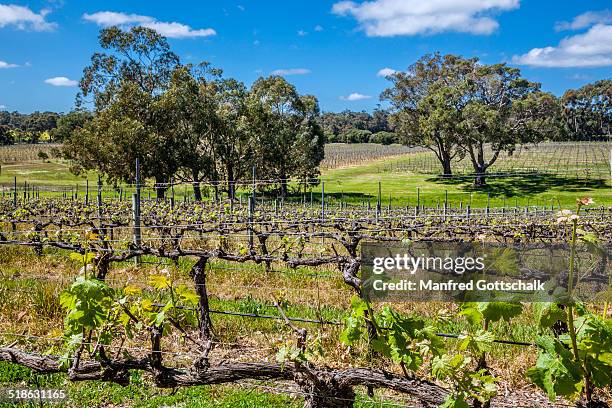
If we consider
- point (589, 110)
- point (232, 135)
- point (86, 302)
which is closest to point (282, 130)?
point (232, 135)

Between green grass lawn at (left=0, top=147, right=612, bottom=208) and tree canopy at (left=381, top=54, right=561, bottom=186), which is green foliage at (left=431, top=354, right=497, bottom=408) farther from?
tree canopy at (left=381, top=54, right=561, bottom=186)

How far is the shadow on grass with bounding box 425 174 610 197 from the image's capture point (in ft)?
129

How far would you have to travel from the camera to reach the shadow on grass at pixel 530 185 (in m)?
39.4

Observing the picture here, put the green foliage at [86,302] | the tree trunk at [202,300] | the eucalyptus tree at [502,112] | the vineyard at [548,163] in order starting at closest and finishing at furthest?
the green foliage at [86,302] < the tree trunk at [202,300] < the eucalyptus tree at [502,112] < the vineyard at [548,163]

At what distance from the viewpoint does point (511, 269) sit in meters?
2.85

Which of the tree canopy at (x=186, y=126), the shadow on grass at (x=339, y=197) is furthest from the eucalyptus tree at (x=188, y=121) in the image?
the shadow on grass at (x=339, y=197)

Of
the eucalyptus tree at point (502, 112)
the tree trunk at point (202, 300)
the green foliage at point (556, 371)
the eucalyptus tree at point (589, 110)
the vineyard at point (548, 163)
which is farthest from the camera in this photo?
the eucalyptus tree at point (589, 110)

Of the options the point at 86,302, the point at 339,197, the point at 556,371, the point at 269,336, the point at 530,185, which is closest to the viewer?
the point at 556,371

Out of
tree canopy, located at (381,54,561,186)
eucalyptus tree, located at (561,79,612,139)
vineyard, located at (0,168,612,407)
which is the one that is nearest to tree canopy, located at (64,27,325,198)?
tree canopy, located at (381,54,561,186)

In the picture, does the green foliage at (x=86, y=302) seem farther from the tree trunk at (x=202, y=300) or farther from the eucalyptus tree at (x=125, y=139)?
the eucalyptus tree at (x=125, y=139)

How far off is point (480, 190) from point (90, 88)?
1092 inches

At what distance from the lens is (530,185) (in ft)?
140

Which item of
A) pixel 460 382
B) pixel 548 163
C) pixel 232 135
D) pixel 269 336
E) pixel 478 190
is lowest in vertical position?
pixel 269 336

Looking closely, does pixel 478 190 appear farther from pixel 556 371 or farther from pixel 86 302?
pixel 86 302
